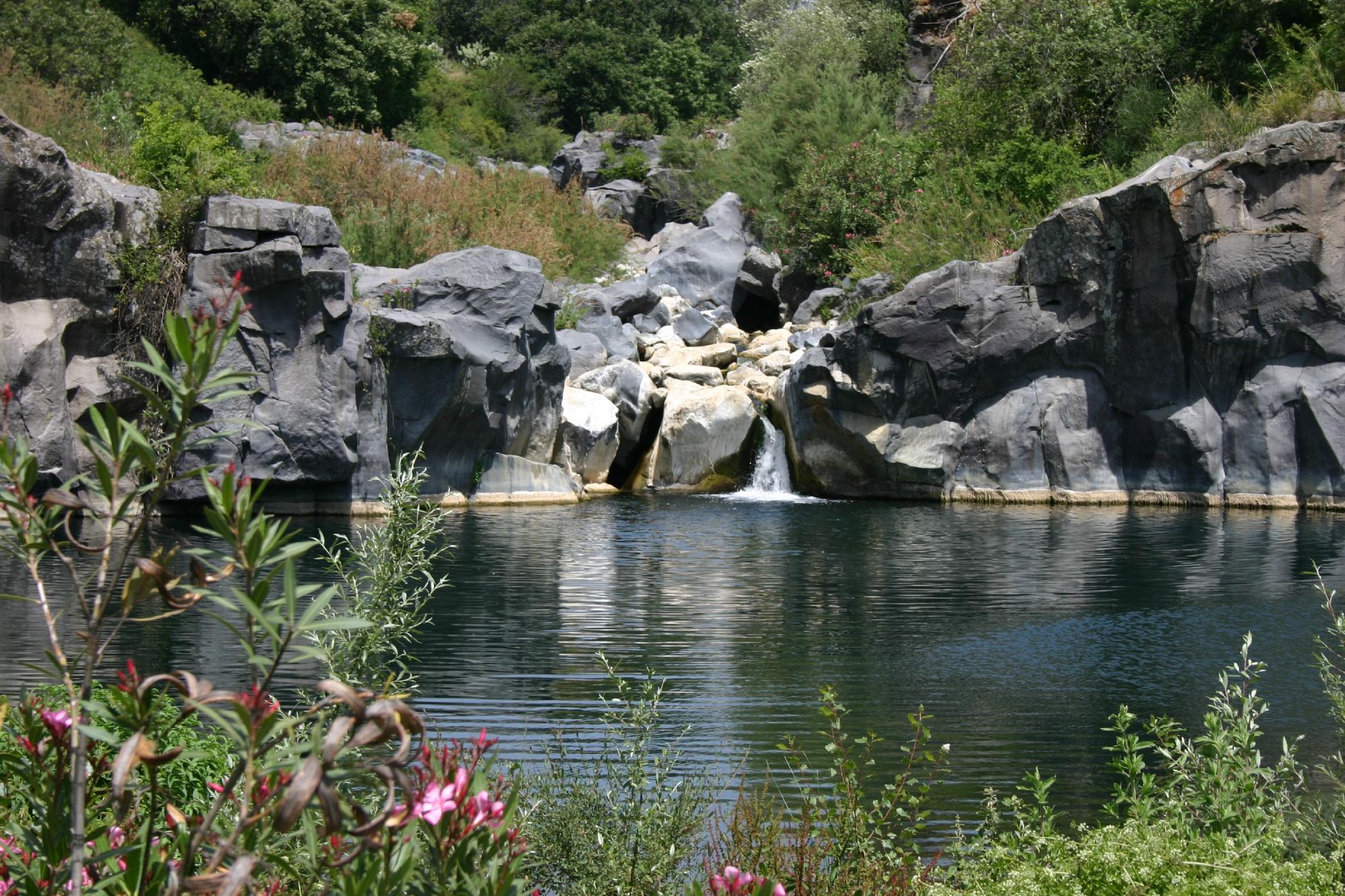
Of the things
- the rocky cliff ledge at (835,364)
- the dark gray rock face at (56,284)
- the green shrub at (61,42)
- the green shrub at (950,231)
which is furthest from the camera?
the green shrub at (61,42)

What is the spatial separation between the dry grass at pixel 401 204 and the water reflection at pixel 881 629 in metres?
6.67

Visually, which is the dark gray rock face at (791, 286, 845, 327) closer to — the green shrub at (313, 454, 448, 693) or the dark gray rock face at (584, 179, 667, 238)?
the dark gray rock face at (584, 179, 667, 238)

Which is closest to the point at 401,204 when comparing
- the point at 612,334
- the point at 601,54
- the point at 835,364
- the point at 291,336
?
the point at 612,334

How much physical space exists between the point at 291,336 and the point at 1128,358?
451 inches

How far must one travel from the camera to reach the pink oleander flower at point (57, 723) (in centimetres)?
214

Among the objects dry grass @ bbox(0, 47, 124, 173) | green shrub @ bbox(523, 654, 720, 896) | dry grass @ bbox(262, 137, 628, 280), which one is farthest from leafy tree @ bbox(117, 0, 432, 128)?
green shrub @ bbox(523, 654, 720, 896)

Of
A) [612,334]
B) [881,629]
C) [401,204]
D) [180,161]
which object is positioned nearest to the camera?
[881,629]

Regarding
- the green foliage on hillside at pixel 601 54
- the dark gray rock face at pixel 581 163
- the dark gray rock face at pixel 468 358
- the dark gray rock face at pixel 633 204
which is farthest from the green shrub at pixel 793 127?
the dark gray rock face at pixel 468 358

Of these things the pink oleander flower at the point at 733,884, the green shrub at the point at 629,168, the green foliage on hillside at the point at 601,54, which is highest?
the green foliage on hillside at the point at 601,54

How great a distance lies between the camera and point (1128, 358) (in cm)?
1798

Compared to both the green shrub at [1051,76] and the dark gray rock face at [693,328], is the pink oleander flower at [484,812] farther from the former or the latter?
the green shrub at [1051,76]

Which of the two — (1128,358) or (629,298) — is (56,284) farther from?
(1128,358)

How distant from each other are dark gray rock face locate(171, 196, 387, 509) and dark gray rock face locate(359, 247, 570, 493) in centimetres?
91

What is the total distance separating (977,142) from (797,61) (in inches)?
378
